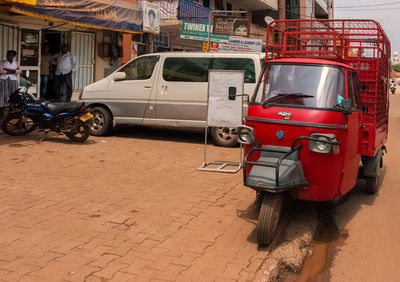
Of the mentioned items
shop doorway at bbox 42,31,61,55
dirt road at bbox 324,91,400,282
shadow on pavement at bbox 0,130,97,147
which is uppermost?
shop doorway at bbox 42,31,61,55

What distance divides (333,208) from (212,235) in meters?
2.35

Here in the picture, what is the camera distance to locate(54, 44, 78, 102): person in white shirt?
12.6 m

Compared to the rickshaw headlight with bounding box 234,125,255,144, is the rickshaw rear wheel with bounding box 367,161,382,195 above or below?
below

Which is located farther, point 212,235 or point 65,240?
point 212,235

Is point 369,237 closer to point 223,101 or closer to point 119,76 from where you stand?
point 223,101

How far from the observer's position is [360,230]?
5234 mm

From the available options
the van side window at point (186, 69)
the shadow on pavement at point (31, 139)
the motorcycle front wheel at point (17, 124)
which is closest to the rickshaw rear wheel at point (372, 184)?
the van side window at point (186, 69)

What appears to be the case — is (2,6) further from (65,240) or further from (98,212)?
(65,240)

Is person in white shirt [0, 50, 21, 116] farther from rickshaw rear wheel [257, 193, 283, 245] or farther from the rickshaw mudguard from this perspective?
rickshaw rear wheel [257, 193, 283, 245]

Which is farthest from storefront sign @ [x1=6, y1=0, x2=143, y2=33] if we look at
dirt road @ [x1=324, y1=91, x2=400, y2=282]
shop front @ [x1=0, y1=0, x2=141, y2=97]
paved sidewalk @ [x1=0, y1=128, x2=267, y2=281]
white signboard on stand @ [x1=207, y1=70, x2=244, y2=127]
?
dirt road @ [x1=324, y1=91, x2=400, y2=282]

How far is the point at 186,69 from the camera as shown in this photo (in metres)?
10.0

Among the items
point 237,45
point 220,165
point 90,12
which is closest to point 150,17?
point 237,45

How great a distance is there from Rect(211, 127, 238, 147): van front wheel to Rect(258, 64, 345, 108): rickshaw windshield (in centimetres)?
445

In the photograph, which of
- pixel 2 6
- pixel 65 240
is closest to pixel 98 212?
pixel 65 240
